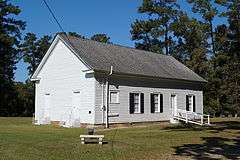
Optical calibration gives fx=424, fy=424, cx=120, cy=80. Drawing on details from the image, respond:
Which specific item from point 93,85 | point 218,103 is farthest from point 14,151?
point 218,103

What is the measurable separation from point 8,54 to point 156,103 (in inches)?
1262

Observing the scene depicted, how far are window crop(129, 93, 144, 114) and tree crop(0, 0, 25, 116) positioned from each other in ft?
87.8

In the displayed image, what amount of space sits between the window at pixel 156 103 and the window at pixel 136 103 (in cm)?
136

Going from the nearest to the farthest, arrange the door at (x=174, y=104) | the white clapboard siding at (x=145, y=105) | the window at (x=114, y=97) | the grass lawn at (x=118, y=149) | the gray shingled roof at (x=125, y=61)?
the grass lawn at (x=118, y=149) → the white clapboard siding at (x=145, y=105) → the window at (x=114, y=97) → the gray shingled roof at (x=125, y=61) → the door at (x=174, y=104)

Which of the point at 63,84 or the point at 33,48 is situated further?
the point at 33,48

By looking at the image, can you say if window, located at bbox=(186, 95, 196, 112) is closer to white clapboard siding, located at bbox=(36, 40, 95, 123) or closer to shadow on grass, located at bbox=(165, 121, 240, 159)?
white clapboard siding, located at bbox=(36, 40, 95, 123)

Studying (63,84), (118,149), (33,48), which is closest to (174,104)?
(63,84)

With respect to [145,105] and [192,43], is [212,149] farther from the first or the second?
[192,43]

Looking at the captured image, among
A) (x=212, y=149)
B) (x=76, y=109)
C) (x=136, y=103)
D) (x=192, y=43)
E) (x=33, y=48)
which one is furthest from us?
(x=33, y=48)

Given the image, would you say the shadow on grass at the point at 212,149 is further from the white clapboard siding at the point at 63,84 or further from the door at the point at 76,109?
the door at the point at 76,109

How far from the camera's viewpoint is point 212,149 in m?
16.1

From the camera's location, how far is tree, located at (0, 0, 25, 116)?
53.4 m

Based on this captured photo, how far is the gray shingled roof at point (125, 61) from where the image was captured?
28.8 m

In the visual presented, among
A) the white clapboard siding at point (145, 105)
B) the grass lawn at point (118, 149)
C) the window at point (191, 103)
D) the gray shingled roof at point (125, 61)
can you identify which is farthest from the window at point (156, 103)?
the grass lawn at point (118, 149)
